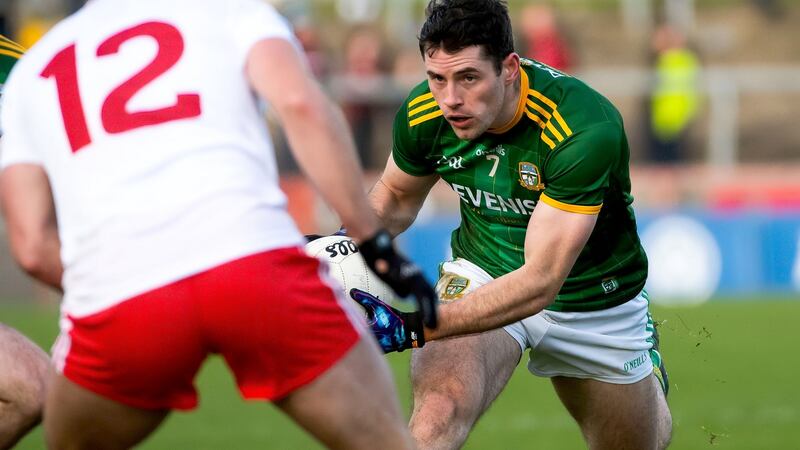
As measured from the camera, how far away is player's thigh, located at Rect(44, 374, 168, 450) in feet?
11.4

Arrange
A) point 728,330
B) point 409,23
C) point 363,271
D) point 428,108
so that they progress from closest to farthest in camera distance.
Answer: point 363,271 → point 428,108 → point 728,330 → point 409,23

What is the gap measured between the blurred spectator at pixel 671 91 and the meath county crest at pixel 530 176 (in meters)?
12.6

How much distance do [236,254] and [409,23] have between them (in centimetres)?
1673

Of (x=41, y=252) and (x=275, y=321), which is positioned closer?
(x=275, y=321)

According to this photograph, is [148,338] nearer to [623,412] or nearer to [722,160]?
[623,412]

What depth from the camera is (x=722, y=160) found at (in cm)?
1731

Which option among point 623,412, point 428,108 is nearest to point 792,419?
point 623,412

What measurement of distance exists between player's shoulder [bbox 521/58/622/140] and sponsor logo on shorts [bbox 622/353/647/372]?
3.57 feet

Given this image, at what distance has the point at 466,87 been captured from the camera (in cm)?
509

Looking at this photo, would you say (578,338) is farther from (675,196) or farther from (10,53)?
(675,196)

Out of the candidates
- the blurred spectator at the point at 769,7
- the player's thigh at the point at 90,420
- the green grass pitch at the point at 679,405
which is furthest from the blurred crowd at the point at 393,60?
the player's thigh at the point at 90,420

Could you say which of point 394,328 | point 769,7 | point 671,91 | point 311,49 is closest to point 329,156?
point 394,328

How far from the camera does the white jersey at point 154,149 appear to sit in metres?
3.32

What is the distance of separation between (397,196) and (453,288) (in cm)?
50
